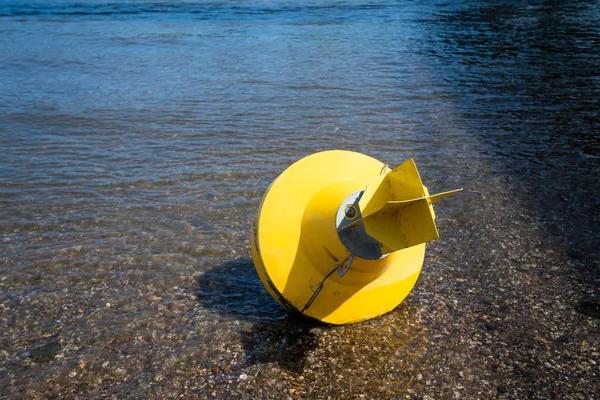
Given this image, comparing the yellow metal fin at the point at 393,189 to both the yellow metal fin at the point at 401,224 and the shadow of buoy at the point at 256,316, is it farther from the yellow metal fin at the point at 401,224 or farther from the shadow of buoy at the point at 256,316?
the shadow of buoy at the point at 256,316

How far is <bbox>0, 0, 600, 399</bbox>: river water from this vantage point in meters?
3.44

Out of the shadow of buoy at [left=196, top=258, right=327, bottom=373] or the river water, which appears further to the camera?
the shadow of buoy at [left=196, top=258, right=327, bottom=373]

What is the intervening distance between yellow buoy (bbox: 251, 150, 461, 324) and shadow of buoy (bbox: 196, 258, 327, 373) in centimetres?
23

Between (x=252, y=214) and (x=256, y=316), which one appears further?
(x=252, y=214)

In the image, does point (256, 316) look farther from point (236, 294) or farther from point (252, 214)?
point (252, 214)

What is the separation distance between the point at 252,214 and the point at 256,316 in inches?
60.0

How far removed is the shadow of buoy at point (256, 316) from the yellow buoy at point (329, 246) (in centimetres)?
23

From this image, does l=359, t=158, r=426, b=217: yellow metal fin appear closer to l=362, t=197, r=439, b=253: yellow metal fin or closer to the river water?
l=362, t=197, r=439, b=253: yellow metal fin

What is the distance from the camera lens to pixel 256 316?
3928 mm

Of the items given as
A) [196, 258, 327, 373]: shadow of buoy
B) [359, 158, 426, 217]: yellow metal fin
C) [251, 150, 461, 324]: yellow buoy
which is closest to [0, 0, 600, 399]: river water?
[196, 258, 327, 373]: shadow of buoy

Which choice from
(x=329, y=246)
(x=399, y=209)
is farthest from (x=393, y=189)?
(x=329, y=246)

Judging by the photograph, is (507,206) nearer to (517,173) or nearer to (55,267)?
(517,173)

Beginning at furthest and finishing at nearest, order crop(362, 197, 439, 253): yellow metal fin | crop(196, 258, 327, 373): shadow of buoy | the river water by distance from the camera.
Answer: crop(196, 258, 327, 373): shadow of buoy
the river water
crop(362, 197, 439, 253): yellow metal fin

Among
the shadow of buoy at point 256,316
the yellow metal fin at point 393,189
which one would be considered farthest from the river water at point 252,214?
the yellow metal fin at point 393,189
